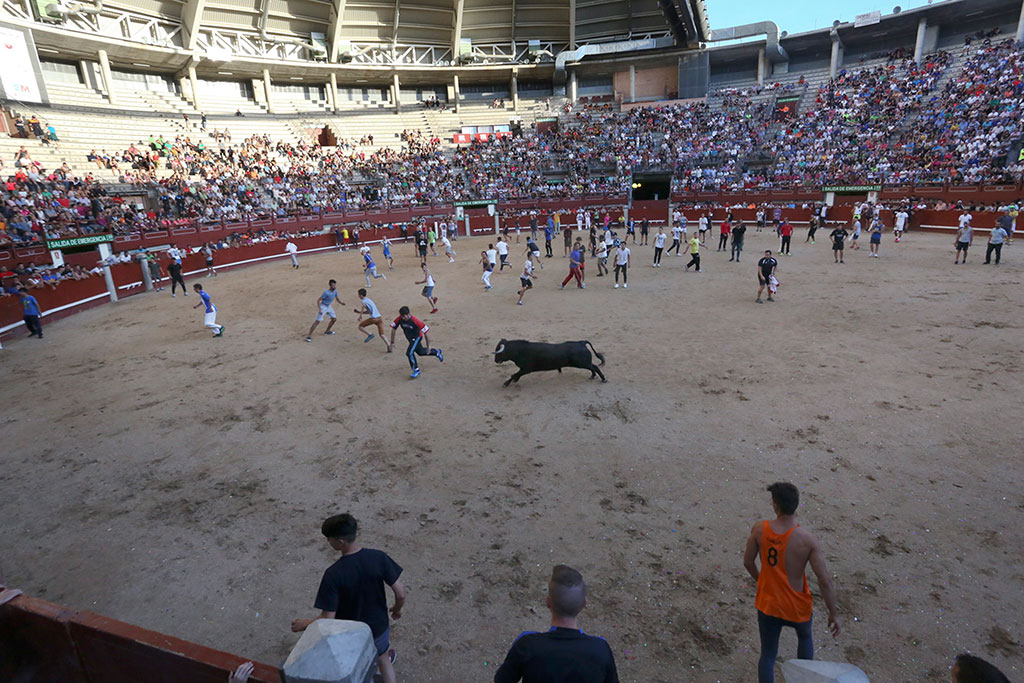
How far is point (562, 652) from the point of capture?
6.71 feet

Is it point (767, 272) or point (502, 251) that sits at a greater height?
point (502, 251)

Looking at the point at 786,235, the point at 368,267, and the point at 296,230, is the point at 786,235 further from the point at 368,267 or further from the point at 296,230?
the point at 296,230

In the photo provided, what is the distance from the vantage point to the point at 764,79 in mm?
48656

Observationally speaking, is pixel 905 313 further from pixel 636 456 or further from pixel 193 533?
pixel 193 533

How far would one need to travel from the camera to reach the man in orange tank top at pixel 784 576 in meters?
3.02

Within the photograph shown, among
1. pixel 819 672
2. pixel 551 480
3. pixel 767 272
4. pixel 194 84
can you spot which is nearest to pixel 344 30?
pixel 194 84

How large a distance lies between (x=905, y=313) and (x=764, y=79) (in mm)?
46596

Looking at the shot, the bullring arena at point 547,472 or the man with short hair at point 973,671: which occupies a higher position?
the man with short hair at point 973,671

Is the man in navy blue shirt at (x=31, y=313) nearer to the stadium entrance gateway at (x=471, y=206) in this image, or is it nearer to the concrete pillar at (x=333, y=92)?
the stadium entrance gateway at (x=471, y=206)

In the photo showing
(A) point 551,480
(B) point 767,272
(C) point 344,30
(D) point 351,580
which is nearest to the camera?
(D) point 351,580

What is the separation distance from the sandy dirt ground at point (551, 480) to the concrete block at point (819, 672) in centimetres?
236

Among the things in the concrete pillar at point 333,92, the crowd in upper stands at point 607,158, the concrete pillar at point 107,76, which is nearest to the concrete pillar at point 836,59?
the crowd in upper stands at point 607,158

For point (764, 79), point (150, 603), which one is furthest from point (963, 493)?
point (764, 79)

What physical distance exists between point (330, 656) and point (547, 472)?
4.62 metres
